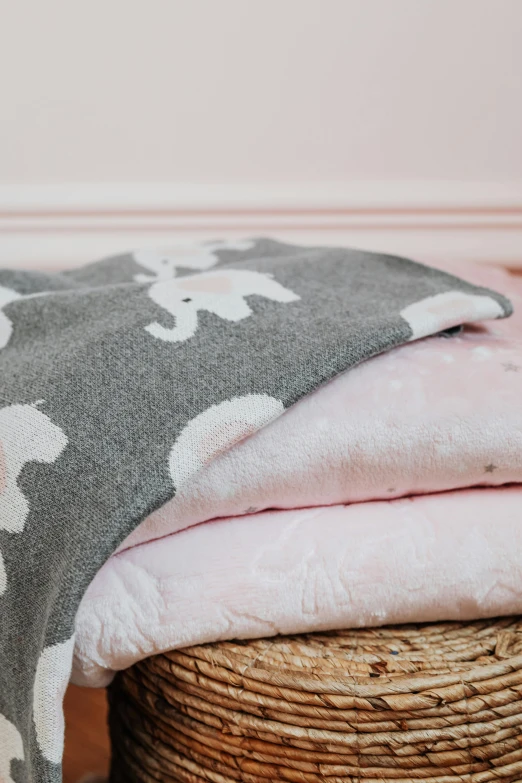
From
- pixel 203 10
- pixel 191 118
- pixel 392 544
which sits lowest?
pixel 392 544

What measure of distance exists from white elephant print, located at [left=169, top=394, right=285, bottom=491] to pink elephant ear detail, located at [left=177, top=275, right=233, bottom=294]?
131 millimetres

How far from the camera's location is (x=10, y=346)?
59cm

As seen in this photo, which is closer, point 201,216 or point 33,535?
point 33,535

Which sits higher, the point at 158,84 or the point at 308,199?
the point at 158,84

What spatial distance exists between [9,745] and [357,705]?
0.25m

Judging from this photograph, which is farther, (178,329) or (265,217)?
(265,217)

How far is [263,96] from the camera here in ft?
3.52

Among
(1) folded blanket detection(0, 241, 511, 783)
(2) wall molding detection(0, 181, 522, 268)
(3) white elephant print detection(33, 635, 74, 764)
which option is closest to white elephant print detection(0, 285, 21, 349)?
(1) folded blanket detection(0, 241, 511, 783)

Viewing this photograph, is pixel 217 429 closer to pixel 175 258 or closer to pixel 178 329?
pixel 178 329

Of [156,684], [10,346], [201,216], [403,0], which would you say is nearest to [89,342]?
[10,346]

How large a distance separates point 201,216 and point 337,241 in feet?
0.69

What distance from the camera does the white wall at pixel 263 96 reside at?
1.03 metres

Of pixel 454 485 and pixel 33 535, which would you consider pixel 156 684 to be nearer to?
pixel 33 535

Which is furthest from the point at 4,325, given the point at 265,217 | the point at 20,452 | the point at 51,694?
the point at 265,217
